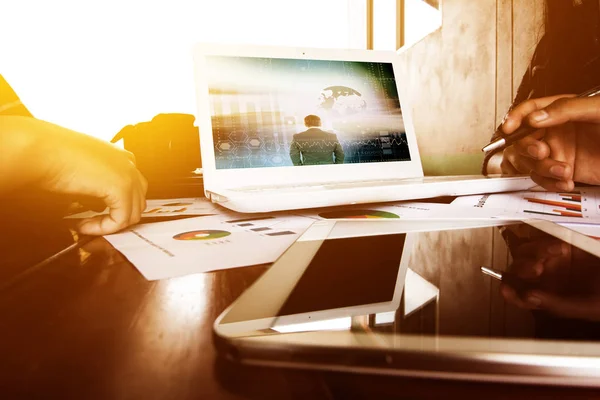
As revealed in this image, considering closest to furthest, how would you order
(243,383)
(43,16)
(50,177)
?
(243,383) → (50,177) → (43,16)

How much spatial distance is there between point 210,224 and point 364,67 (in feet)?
1.90

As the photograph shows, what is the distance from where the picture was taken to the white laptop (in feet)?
2.46

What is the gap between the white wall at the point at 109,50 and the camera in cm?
239

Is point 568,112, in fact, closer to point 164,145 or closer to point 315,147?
point 315,147

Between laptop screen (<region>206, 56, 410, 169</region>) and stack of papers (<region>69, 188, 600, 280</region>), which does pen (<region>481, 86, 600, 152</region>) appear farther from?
laptop screen (<region>206, 56, 410, 169</region>)

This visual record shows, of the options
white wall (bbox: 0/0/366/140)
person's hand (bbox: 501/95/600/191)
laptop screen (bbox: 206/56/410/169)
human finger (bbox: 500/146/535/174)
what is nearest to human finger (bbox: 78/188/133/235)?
laptop screen (bbox: 206/56/410/169)

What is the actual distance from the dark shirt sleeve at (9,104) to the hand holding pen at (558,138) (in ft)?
2.70

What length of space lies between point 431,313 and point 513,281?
8 centimetres

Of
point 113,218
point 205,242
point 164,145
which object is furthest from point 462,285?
point 164,145

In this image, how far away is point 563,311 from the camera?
17 cm

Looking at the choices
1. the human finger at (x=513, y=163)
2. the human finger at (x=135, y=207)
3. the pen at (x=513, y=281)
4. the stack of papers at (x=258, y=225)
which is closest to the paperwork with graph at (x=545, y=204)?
the stack of papers at (x=258, y=225)

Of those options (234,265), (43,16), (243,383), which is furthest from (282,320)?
(43,16)

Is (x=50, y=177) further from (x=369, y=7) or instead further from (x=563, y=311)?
(x=369, y=7)

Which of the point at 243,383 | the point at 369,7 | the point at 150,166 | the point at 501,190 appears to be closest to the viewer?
the point at 243,383
